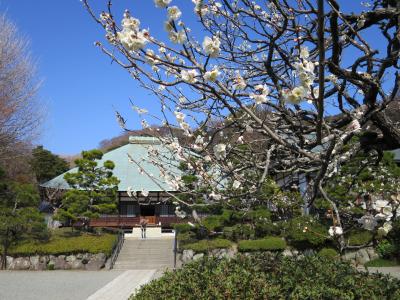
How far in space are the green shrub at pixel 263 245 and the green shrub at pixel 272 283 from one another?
10.9 meters

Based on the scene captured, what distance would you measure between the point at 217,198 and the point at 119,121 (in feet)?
4.08

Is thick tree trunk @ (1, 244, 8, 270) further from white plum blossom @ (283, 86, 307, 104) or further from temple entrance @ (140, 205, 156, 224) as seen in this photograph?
white plum blossom @ (283, 86, 307, 104)

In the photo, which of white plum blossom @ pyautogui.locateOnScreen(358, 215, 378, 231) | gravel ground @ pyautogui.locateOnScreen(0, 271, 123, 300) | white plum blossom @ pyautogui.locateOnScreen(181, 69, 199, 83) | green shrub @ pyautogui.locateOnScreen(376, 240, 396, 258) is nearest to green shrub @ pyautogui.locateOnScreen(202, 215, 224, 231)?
gravel ground @ pyautogui.locateOnScreen(0, 271, 123, 300)

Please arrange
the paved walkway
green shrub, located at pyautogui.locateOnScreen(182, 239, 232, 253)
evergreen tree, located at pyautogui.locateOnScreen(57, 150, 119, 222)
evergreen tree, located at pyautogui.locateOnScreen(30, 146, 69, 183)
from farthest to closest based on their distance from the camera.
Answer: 1. evergreen tree, located at pyautogui.locateOnScreen(30, 146, 69, 183)
2. evergreen tree, located at pyautogui.locateOnScreen(57, 150, 119, 222)
3. green shrub, located at pyautogui.locateOnScreen(182, 239, 232, 253)
4. the paved walkway

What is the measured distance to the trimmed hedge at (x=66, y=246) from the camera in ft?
55.1

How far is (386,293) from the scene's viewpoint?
4.15 m

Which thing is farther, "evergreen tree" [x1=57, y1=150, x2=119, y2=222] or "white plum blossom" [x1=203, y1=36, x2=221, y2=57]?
"evergreen tree" [x1=57, y1=150, x2=119, y2=222]

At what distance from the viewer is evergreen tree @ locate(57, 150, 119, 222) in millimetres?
18688

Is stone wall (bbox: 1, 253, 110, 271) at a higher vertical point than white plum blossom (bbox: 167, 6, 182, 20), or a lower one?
lower

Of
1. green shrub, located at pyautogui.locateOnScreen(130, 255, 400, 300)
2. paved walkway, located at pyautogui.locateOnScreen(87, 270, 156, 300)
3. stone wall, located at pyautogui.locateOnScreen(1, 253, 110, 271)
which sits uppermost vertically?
green shrub, located at pyautogui.locateOnScreen(130, 255, 400, 300)

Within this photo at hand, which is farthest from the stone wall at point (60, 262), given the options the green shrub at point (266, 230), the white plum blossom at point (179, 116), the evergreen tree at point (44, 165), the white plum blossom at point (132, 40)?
the white plum blossom at point (132, 40)

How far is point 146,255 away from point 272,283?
15.1 m

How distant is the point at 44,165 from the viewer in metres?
31.5

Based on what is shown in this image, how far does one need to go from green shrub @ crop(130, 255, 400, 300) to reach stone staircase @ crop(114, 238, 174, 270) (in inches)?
455
